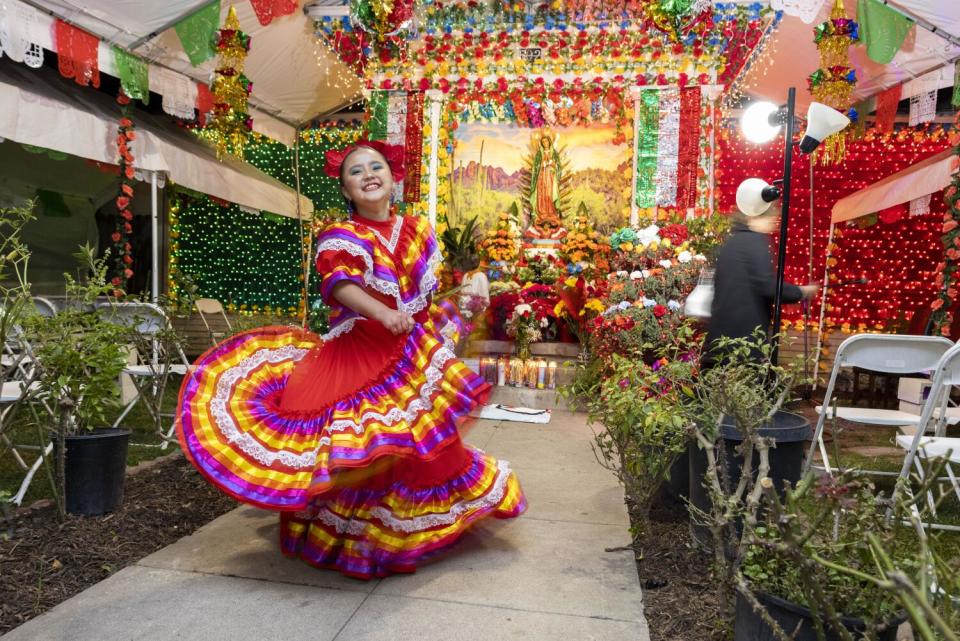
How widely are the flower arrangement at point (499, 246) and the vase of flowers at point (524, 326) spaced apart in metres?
1.11

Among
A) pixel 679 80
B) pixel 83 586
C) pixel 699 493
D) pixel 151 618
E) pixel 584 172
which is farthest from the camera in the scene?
pixel 584 172

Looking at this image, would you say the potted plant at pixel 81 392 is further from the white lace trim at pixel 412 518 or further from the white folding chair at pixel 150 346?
the white lace trim at pixel 412 518

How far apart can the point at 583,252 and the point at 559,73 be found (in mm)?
2758

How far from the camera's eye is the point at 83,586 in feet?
8.36

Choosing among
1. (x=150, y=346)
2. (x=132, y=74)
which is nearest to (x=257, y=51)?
(x=132, y=74)

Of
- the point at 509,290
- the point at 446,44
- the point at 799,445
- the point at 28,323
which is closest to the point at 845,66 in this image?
the point at 509,290

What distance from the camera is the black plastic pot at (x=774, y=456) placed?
2.61 metres

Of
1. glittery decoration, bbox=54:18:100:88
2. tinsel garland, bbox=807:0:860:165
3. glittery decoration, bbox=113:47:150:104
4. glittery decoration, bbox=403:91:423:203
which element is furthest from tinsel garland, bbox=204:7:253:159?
tinsel garland, bbox=807:0:860:165

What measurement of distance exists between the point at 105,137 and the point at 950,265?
28.3 ft

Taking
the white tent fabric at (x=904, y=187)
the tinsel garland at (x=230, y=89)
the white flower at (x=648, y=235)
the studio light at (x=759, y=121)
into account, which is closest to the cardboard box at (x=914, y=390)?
the white tent fabric at (x=904, y=187)

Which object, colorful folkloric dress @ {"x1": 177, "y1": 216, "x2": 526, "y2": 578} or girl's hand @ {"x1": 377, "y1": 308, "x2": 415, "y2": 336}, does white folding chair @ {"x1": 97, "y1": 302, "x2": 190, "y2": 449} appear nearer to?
colorful folkloric dress @ {"x1": 177, "y1": 216, "x2": 526, "y2": 578}

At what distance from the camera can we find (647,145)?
8719 millimetres

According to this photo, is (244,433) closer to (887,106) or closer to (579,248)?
(579,248)

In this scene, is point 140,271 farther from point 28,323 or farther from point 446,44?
point 28,323
